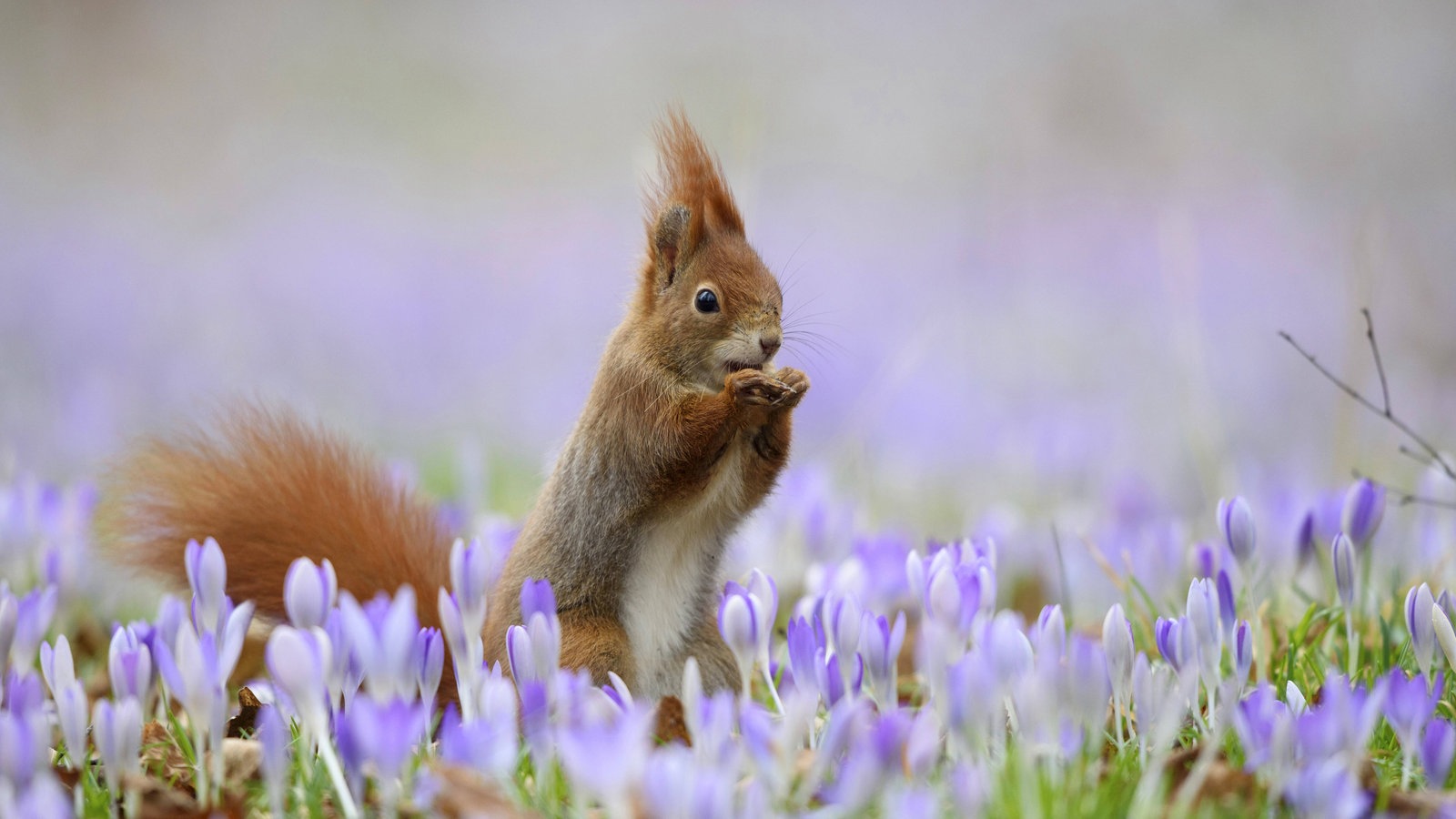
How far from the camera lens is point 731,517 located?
2137mm

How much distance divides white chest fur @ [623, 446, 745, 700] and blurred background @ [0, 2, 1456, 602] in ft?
6.47

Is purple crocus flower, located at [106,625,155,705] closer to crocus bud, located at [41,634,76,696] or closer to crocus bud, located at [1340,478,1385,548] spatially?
crocus bud, located at [41,634,76,696]

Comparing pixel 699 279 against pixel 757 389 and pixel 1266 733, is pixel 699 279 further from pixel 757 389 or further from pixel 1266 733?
pixel 1266 733

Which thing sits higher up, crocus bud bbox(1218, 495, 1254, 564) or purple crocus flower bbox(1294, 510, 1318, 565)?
crocus bud bbox(1218, 495, 1254, 564)

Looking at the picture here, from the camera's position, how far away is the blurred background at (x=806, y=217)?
598 centimetres

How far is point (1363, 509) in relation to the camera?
2080mm

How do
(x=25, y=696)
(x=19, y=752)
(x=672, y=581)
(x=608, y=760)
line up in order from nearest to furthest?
(x=608, y=760)
(x=19, y=752)
(x=25, y=696)
(x=672, y=581)

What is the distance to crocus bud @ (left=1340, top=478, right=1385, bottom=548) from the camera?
2.08 metres

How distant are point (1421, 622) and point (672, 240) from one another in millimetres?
1223

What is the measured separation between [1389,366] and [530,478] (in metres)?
4.71

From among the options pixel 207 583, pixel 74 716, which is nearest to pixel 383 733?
pixel 74 716

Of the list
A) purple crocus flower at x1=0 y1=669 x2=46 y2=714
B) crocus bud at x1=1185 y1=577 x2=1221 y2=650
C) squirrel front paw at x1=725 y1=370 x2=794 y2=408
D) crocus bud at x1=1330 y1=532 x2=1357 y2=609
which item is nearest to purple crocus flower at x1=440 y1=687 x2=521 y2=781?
purple crocus flower at x1=0 y1=669 x2=46 y2=714

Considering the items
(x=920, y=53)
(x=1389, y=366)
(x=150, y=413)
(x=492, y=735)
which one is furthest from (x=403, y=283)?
(x=492, y=735)

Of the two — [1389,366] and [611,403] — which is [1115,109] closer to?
[1389,366]
